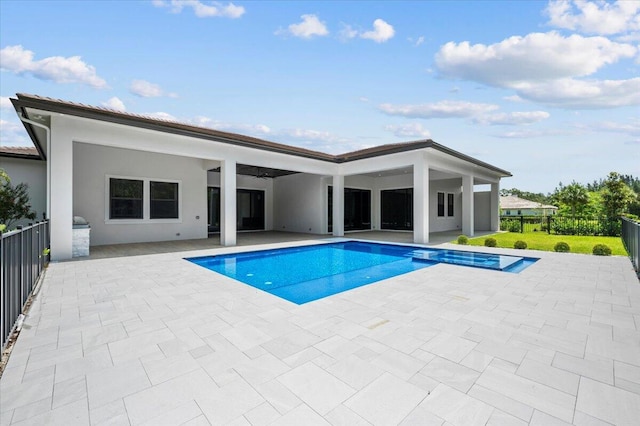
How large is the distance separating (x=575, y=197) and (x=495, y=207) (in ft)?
53.2

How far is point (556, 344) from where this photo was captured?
3346mm

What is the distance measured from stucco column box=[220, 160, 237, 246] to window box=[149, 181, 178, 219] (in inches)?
122

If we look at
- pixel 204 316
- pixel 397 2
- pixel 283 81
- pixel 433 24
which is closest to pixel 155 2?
pixel 283 81

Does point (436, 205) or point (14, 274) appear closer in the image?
point (14, 274)

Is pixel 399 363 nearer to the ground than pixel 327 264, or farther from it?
farther from it

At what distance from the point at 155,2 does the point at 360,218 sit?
13.8 m

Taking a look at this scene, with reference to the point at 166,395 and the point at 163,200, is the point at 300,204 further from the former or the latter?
the point at 166,395

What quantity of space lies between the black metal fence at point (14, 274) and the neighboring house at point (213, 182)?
163 inches

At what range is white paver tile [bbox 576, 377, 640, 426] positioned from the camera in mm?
2154

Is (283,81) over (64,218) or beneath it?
over

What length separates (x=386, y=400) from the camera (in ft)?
7.65

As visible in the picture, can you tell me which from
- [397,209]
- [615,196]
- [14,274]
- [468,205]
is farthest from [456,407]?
[615,196]

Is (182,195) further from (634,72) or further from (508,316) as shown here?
(634,72)

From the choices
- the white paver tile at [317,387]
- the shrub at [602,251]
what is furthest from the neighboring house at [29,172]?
the shrub at [602,251]
